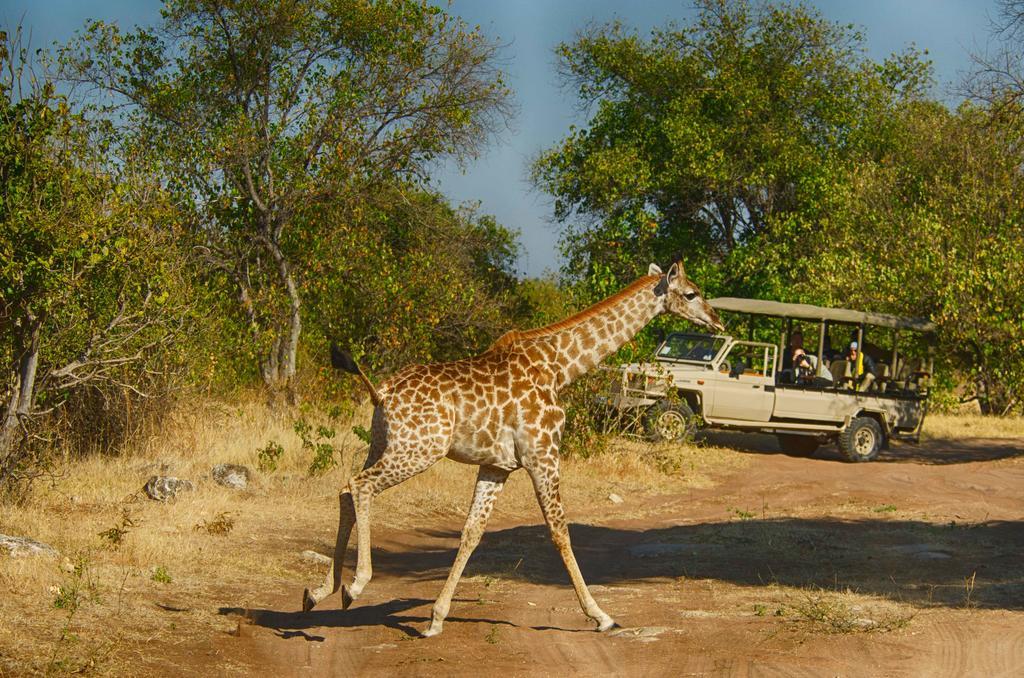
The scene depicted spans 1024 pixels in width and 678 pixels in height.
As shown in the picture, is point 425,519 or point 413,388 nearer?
point 413,388

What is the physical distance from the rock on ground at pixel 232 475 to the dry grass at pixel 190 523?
0.40 ft

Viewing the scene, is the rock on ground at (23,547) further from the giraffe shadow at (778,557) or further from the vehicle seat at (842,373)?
the vehicle seat at (842,373)

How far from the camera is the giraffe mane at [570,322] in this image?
8.46 meters

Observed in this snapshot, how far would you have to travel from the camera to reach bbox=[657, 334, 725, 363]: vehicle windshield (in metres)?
20.0

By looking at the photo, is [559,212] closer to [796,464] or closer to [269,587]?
[796,464]

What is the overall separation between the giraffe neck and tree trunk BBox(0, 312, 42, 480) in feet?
17.5

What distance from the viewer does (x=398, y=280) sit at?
66.9ft

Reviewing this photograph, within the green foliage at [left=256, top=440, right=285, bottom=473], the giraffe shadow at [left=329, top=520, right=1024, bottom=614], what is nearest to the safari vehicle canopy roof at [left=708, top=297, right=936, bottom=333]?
the giraffe shadow at [left=329, top=520, right=1024, bottom=614]

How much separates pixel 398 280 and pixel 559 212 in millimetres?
9379

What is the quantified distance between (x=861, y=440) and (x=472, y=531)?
14.0m

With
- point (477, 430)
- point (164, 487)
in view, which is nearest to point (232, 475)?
point (164, 487)

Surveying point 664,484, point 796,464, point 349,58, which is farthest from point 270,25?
point 796,464

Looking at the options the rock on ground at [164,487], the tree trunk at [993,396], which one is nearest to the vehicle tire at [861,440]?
the tree trunk at [993,396]

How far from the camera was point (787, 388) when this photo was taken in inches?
778
